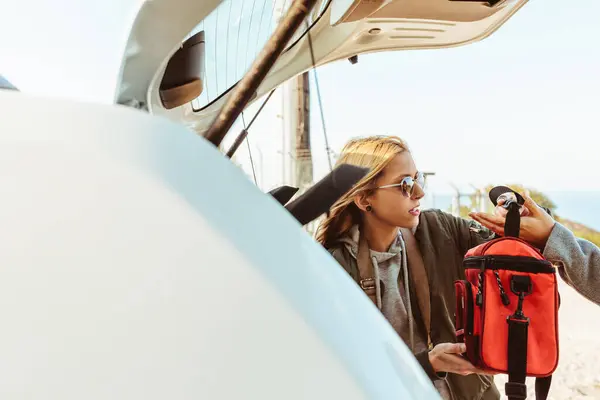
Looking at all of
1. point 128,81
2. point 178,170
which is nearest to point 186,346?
point 178,170

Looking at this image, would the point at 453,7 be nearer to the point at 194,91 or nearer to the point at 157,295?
the point at 194,91

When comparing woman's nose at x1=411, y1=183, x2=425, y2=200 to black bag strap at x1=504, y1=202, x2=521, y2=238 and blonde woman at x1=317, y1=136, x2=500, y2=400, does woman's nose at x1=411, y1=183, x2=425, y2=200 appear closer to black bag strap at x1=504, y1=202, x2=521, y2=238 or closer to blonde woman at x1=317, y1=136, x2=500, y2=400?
blonde woman at x1=317, y1=136, x2=500, y2=400

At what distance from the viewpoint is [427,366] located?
171 cm

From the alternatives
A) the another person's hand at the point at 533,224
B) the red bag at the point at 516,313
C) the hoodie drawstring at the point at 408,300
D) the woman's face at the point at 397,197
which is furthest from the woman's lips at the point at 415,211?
the red bag at the point at 516,313

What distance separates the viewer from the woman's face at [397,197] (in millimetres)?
1996

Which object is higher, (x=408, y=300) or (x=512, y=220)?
(x=512, y=220)

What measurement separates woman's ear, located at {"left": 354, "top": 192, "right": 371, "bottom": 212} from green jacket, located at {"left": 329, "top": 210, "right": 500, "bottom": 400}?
190 millimetres

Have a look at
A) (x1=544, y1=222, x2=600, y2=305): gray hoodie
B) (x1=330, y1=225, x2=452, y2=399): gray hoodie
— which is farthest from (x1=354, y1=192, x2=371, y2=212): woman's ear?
(x1=544, y1=222, x2=600, y2=305): gray hoodie

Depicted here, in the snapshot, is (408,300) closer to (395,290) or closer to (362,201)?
(395,290)

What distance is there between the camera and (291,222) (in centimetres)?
59

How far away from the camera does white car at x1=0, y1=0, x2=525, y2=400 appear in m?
0.46

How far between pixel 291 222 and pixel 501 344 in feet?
3.71

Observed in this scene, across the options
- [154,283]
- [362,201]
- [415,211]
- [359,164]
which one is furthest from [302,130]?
[154,283]

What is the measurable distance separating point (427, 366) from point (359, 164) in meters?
0.76
